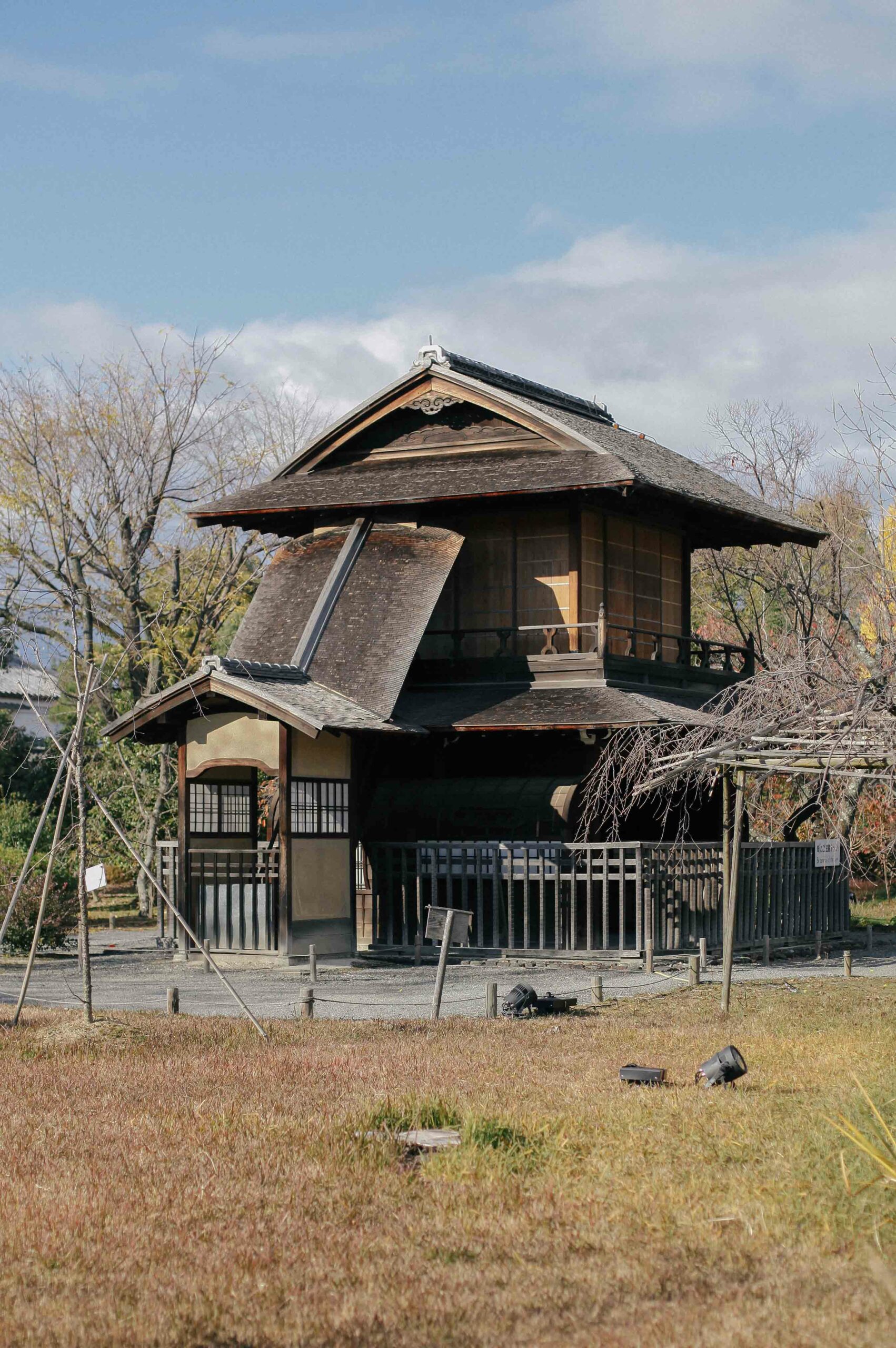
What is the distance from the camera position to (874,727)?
11.7 metres

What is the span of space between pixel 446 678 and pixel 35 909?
26.6 feet

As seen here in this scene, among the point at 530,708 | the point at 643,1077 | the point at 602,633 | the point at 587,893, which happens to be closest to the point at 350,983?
the point at 587,893

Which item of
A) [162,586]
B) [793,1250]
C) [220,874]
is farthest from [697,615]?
[793,1250]

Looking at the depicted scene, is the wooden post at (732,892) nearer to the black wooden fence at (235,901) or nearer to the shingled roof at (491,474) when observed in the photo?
the black wooden fence at (235,901)

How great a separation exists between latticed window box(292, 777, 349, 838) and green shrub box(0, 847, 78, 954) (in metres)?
4.25

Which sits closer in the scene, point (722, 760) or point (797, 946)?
point (722, 760)

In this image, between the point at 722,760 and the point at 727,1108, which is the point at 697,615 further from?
the point at 727,1108

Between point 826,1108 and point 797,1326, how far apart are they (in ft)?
14.1

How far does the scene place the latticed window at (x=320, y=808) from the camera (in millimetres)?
24078

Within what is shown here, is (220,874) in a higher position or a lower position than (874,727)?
lower

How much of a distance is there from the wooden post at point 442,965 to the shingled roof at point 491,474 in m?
10.6

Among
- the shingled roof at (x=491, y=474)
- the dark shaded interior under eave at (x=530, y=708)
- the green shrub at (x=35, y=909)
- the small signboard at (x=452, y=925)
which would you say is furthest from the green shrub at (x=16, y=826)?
the small signboard at (x=452, y=925)

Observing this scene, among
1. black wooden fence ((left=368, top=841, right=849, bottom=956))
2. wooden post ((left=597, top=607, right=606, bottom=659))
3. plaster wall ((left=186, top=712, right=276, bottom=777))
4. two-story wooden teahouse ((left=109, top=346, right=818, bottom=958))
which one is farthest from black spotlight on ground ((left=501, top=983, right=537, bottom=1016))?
wooden post ((left=597, top=607, right=606, bottom=659))

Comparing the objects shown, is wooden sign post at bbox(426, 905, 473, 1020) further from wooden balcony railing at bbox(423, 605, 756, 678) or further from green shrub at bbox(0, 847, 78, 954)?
wooden balcony railing at bbox(423, 605, 756, 678)
